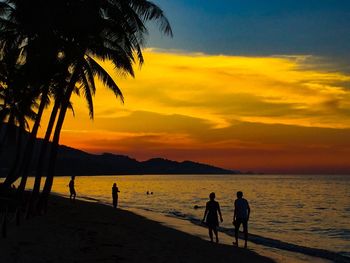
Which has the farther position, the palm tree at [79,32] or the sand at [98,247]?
the palm tree at [79,32]

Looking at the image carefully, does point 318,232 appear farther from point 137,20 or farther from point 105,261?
point 105,261

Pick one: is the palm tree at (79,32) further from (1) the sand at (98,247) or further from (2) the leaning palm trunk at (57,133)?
(1) the sand at (98,247)

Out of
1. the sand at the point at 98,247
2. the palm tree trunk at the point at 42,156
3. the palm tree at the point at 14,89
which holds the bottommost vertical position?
the sand at the point at 98,247

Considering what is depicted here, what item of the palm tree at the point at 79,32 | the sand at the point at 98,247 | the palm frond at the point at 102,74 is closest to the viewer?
the sand at the point at 98,247

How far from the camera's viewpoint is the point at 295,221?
140 ft

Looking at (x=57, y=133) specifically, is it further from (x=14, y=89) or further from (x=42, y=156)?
(x=14, y=89)

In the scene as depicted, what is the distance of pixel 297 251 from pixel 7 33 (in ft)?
57.6

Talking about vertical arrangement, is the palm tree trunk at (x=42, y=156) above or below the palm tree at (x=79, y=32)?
below

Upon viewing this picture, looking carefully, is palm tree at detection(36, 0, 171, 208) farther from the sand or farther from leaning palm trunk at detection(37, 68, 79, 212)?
the sand

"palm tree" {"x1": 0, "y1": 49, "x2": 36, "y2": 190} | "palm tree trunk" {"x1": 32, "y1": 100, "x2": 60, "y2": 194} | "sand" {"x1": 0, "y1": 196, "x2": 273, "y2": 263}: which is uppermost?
"palm tree" {"x1": 0, "y1": 49, "x2": 36, "y2": 190}

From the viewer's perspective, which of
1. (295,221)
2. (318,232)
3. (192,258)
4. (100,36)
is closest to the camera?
(192,258)

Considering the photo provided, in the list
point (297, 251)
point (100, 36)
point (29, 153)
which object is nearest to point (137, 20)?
point (100, 36)

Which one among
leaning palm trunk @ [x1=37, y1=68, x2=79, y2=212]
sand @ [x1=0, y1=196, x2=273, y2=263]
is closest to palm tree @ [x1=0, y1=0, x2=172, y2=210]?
leaning palm trunk @ [x1=37, y1=68, x2=79, y2=212]

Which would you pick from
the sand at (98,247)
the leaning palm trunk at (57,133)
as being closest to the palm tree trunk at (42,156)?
the leaning palm trunk at (57,133)
